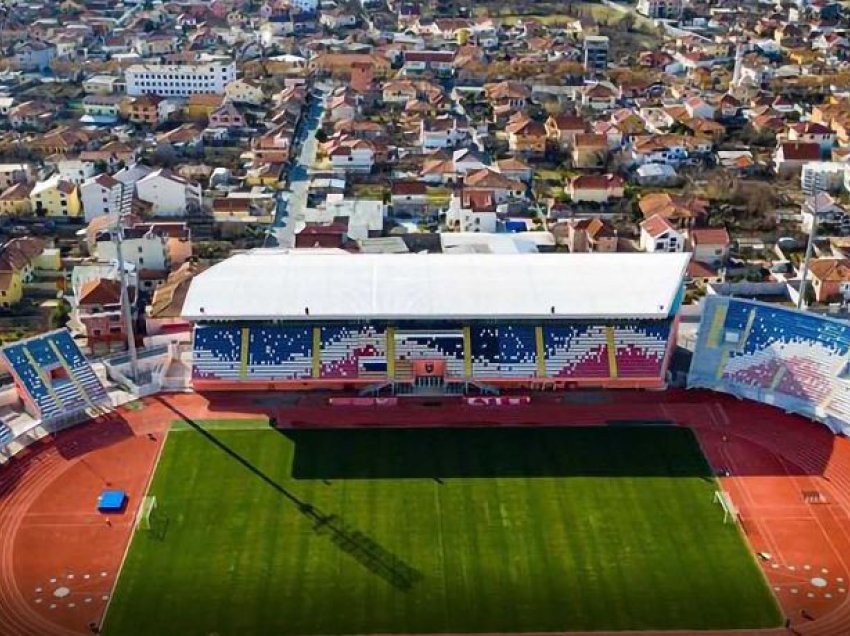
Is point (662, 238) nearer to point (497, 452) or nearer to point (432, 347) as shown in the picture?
point (432, 347)

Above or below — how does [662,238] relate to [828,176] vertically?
below

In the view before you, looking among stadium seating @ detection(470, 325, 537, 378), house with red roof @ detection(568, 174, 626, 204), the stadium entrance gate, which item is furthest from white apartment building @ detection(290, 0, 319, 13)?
the stadium entrance gate

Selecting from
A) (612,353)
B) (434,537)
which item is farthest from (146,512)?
(612,353)

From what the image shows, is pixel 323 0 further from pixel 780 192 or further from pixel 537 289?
pixel 537 289

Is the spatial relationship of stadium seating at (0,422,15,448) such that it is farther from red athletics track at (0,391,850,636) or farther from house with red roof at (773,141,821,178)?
house with red roof at (773,141,821,178)

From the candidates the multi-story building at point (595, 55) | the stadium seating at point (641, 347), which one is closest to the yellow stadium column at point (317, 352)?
the stadium seating at point (641, 347)

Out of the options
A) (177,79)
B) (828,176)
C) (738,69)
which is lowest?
(177,79)
